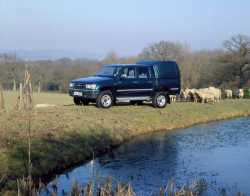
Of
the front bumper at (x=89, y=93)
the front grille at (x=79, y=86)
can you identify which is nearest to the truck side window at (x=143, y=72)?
the front bumper at (x=89, y=93)

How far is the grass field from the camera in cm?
1430

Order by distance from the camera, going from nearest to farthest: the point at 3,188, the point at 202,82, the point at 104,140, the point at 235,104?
the point at 3,188, the point at 104,140, the point at 235,104, the point at 202,82

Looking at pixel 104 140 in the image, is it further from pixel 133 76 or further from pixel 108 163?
pixel 133 76

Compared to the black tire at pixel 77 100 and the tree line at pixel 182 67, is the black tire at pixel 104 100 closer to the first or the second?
the black tire at pixel 77 100

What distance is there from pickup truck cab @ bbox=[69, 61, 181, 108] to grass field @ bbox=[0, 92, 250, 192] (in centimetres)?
61

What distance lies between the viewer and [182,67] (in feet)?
233

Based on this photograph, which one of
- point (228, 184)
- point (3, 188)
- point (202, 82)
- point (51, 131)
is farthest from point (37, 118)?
point (202, 82)

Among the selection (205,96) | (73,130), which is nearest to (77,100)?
(73,130)

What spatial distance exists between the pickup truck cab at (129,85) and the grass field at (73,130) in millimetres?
614

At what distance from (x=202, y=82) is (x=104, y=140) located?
50.1 meters

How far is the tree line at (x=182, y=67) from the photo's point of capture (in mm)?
66500

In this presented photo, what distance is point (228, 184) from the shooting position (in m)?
12.4

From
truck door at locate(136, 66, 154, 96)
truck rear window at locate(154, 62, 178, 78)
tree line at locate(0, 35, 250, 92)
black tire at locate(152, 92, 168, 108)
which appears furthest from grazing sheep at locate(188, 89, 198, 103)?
tree line at locate(0, 35, 250, 92)

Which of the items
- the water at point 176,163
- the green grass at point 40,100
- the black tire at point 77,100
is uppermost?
the black tire at point 77,100
